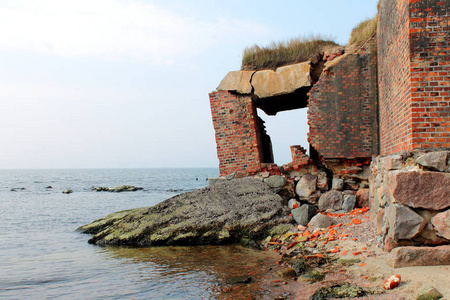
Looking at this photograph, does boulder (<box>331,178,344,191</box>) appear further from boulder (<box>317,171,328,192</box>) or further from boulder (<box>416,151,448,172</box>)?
boulder (<box>416,151,448,172</box>)

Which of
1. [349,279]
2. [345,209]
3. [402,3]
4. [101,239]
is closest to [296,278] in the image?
[349,279]

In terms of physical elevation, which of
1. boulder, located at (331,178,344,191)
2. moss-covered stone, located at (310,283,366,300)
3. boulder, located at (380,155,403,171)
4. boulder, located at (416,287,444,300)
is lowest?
moss-covered stone, located at (310,283,366,300)

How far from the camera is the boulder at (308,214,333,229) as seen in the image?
7801mm

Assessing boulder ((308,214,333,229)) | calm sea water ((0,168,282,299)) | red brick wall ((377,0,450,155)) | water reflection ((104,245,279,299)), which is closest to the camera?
red brick wall ((377,0,450,155))

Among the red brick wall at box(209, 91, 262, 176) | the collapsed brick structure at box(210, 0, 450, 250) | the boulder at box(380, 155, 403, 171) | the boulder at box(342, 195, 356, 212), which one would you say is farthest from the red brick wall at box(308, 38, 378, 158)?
the boulder at box(380, 155, 403, 171)

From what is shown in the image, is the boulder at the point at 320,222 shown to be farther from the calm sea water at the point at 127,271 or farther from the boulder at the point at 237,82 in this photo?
the boulder at the point at 237,82

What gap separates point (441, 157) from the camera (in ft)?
16.1

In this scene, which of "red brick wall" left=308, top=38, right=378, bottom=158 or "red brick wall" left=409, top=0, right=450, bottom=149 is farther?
"red brick wall" left=308, top=38, right=378, bottom=158

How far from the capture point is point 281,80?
9.83 m

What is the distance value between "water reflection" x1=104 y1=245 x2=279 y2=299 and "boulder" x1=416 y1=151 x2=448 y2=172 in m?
2.76

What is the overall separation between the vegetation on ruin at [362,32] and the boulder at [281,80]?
1.26 meters

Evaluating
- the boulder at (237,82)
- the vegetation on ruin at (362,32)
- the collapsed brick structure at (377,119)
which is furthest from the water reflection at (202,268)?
the vegetation on ruin at (362,32)

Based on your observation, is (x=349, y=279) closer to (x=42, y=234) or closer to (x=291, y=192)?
(x=291, y=192)

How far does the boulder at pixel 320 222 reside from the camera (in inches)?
307
